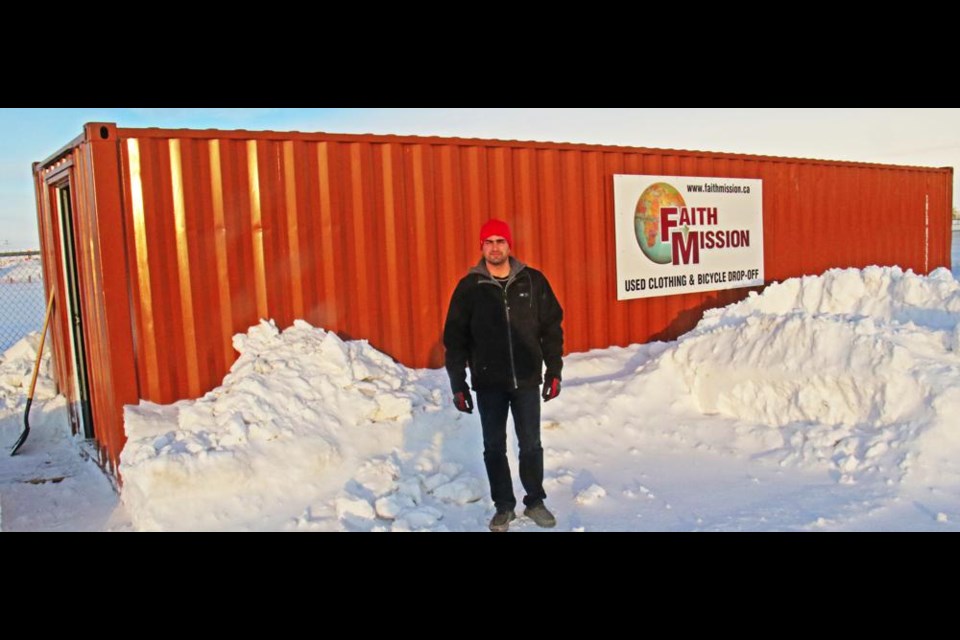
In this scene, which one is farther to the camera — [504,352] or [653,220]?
[653,220]

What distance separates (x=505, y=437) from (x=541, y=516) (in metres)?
0.53

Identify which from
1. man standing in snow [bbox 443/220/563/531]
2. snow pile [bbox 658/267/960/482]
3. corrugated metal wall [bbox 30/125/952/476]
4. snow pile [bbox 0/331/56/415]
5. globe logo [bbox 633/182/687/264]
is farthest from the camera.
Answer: globe logo [bbox 633/182/687/264]

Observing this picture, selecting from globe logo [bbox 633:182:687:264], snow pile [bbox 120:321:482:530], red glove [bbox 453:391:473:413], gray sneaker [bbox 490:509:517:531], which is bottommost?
gray sneaker [bbox 490:509:517:531]

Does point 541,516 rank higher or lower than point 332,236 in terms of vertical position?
lower

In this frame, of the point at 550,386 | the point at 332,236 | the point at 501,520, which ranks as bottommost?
the point at 501,520

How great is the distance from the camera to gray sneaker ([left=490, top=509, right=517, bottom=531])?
4.39 meters

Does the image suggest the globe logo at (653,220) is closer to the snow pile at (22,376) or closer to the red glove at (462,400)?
the red glove at (462,400)

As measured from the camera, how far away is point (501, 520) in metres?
4.41

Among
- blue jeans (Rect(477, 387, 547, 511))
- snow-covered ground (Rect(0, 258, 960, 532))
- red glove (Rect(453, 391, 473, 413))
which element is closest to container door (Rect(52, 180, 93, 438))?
snow-covered ground (Rect(0, 258, 960, 532))

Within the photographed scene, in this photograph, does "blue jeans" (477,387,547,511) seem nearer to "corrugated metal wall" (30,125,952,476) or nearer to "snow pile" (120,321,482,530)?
"snow pile" (120,321,482,530)

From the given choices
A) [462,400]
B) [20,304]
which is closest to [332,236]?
[462,400]

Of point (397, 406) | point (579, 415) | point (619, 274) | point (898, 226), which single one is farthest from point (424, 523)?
point (898, 226)

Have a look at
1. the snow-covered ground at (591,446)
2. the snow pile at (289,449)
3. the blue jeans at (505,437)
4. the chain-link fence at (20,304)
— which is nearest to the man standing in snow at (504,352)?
the blue jeans at (505,437)

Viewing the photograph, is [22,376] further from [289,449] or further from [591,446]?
[591,446]
